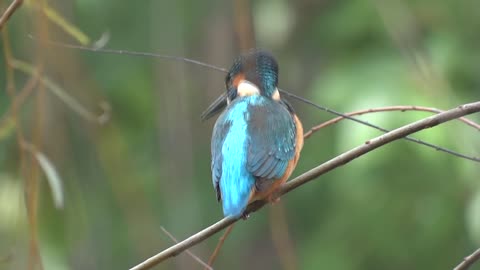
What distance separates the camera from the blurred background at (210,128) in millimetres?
4438

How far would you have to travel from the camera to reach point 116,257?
6.29 meters

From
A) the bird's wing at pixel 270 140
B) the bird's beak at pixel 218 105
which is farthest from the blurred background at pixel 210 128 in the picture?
the bird's wing at pixel 270 140

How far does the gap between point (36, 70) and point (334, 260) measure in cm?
337

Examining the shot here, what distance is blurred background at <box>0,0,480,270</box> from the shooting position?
14.6ft

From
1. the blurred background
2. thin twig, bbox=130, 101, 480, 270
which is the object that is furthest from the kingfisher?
the blurred background

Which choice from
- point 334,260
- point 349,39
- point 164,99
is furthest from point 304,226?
point 164,99

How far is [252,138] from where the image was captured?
323 cm

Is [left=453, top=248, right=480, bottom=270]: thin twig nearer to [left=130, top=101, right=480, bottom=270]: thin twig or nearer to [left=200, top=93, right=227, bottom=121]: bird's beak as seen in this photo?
[left=130, top=101, right=480, bottom=270]: thin twig

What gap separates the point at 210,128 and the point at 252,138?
10.1ft

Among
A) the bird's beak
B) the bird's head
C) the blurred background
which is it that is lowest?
the blurred background

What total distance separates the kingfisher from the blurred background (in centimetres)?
61

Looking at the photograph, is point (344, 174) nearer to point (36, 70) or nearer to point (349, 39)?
point (349, 39)

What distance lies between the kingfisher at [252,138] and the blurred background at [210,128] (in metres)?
0.61

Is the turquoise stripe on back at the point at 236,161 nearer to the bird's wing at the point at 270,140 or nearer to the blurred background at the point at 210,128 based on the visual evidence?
the bird's wing at the point at 270,140
